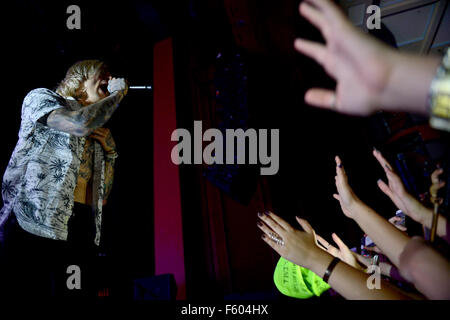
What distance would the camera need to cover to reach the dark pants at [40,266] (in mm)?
1120

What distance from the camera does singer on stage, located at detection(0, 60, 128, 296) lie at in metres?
1.17

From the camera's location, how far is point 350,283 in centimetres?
78

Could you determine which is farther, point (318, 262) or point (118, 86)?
point (118, 86)

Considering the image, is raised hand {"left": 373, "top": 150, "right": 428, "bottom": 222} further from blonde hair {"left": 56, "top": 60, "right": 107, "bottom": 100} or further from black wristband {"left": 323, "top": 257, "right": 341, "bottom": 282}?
blonde hair {"left": 56, "top": 60, "right": 107, "bottom": 100}

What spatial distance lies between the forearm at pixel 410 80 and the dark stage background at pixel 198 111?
3.89 feet

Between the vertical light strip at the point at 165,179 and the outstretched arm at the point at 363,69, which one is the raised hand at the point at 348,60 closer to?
the outstretched arm at the point at 363,69

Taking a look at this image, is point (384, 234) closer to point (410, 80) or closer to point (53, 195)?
point (410, 80)

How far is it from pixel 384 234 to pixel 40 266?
1.49m

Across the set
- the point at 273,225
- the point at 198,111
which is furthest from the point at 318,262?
the point at 198,111

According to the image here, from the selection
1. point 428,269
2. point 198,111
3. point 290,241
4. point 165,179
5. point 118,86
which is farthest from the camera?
point 198,111

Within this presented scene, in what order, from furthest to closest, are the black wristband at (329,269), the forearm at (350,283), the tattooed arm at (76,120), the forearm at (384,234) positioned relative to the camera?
the tattooed arm at (76,120), the forearm at (384,234), the black wristband at (329,269), the forearm at (350,283)

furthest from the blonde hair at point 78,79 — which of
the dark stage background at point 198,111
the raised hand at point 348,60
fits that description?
the raised hand at point 348,60

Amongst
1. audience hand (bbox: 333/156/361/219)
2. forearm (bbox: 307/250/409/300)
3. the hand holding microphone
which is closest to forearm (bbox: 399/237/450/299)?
forearm (bbox: 307/250/409/300)

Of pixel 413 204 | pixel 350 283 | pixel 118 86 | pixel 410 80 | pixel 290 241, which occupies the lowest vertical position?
pixel 350 283
